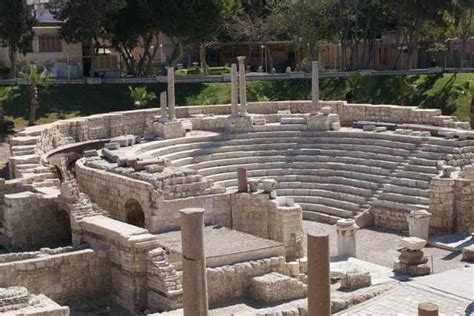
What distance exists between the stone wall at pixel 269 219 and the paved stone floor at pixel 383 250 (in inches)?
26.0

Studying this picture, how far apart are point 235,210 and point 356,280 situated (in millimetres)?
7028

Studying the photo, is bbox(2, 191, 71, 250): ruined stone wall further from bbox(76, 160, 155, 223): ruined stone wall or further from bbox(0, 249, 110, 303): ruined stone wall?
bbox(0, 249, 110, 303): ruined stone wall

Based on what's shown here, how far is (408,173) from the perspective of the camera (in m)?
32.6

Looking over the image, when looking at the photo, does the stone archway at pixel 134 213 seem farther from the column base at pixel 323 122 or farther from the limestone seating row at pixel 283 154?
the column base at pixel 323 122

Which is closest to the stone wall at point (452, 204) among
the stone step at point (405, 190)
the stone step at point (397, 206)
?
the stone step at point (397, 206)

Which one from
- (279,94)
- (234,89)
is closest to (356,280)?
(234,89)

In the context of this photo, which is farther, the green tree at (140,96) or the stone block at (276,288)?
the green tree at (140,96)

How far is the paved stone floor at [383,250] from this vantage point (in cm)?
2633

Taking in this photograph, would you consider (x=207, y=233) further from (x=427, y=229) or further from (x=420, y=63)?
(x=420, y=63)

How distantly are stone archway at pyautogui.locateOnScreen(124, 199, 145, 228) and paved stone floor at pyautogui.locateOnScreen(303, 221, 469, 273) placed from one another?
6034 millimetres

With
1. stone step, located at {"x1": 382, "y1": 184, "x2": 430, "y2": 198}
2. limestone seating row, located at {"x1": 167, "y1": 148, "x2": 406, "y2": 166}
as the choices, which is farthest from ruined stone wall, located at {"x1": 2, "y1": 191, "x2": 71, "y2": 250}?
stone step, located at {"x1": 382, "y1": 184, "x2": 430, "y2": 198}

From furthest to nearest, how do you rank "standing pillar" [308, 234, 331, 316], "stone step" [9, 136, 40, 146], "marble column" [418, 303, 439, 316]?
"stone step" [9, 136, 40, 146] → "standing pillar" [308, 234, 331, 316] → "marble column" [418, 303, 439, 316]

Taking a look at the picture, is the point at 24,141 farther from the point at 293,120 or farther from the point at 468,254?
the point at 468,254

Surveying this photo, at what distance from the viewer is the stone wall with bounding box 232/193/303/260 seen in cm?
2738
